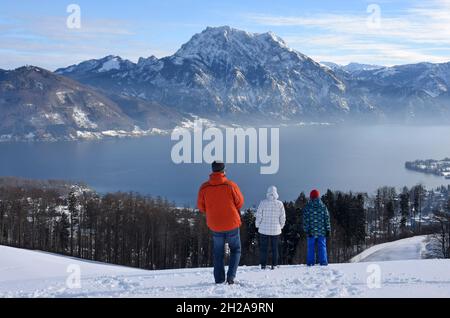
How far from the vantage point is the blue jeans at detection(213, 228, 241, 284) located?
26.8 ft

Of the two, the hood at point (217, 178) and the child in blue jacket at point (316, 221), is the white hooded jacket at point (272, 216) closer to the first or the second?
the child in blue jacket at point (316, 221)

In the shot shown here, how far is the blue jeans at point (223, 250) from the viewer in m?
8.16

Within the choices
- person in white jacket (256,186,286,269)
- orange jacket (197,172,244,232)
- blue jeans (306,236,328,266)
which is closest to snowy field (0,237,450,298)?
blue jeans (306,236,328,266)

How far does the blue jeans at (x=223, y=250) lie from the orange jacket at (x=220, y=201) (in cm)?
14

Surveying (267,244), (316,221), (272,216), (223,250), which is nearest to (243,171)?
(316,221)

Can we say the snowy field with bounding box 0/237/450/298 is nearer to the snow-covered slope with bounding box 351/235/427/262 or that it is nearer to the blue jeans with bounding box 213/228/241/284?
the blue jeans with bounding box 213/228/241/284

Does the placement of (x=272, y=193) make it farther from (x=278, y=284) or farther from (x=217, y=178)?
(x=217, y=178)

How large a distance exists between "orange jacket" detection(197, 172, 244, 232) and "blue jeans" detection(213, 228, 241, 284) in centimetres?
14

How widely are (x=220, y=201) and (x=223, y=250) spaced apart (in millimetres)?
977

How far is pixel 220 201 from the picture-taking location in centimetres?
795

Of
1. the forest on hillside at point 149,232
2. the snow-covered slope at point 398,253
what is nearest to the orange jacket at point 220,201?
the snow-covered slope at point 398,253
